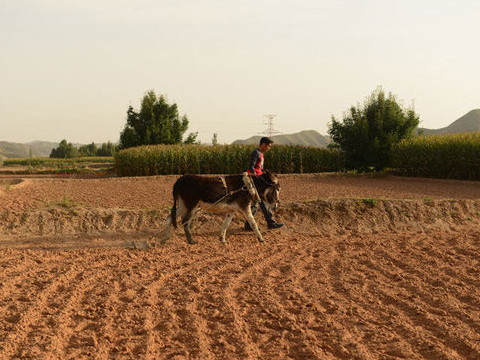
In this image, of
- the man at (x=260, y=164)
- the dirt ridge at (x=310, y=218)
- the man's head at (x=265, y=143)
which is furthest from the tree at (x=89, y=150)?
the man's head at (x=265, y=143)

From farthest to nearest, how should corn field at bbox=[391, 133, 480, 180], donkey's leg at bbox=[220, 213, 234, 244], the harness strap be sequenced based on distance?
corn field at bbox=[391, 133, 480, 180] → donkey's leg at bbox=[220, 213, 234, 244] → the harness strap

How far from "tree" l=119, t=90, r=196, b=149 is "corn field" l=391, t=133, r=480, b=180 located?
2212 cm

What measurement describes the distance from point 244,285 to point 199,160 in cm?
2317

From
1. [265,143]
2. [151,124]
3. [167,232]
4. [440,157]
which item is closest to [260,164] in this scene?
[265,143]

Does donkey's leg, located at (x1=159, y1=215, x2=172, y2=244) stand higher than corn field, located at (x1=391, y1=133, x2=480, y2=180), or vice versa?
corn field, located at (x1=391, y1=133, x2=480, y2=180)

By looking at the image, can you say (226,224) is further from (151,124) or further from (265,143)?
(151,124)

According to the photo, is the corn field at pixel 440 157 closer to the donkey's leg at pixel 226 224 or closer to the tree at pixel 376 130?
the tree at pixel 376 130

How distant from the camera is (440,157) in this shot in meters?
25.9

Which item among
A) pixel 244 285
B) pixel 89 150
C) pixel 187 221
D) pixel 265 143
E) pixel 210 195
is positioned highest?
pixel 89 150

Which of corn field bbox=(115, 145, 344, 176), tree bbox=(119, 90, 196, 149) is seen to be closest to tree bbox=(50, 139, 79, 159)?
tree bbox=(119, 90, 196, 149)

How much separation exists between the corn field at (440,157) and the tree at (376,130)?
229cm

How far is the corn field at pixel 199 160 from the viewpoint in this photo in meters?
29.6

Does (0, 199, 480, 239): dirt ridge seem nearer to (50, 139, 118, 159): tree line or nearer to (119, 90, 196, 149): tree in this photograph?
(119, 90, 196, 149): tree

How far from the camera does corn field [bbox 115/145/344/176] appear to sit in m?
29.6
